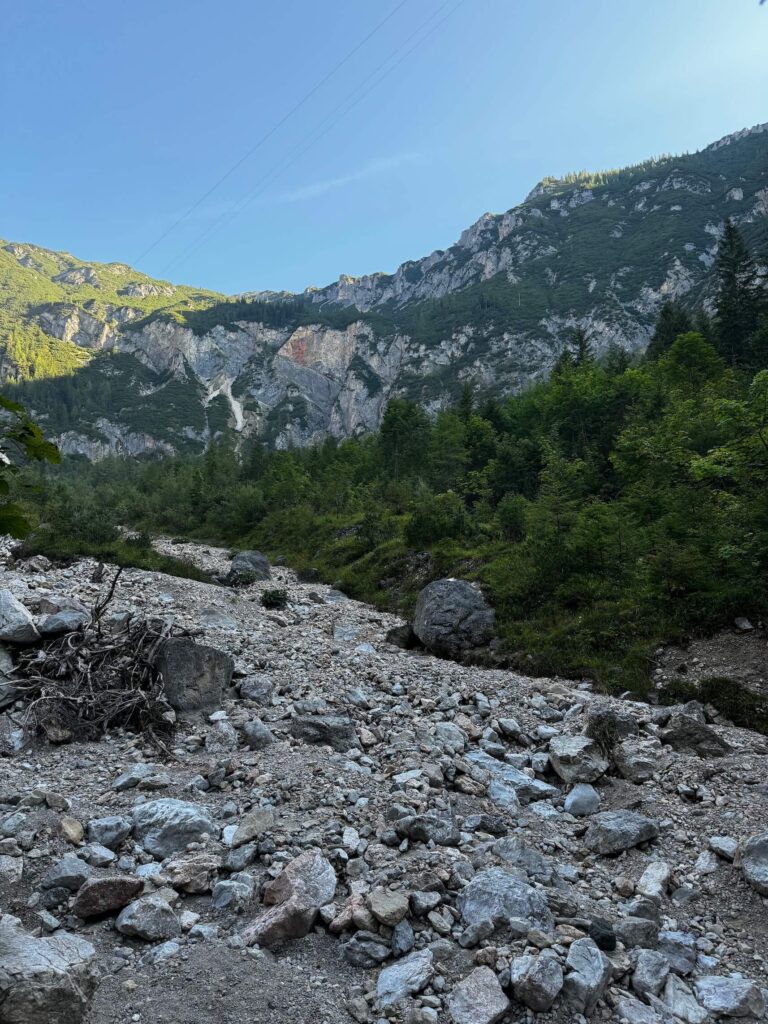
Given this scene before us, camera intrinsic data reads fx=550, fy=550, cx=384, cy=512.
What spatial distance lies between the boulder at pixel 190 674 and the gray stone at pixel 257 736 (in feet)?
5.20

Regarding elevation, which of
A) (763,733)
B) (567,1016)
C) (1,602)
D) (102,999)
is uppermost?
(1,602)

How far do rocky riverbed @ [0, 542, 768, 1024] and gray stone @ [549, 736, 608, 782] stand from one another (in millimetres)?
36

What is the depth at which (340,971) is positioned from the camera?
15.1ft

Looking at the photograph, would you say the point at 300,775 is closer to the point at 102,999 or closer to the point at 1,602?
the point at 102,999

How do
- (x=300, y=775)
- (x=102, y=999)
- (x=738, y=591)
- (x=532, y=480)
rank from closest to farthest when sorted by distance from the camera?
1. (x=102, y=999)
2. (x=300, y=775)
3. (x=738, y=591)
4. (x=532, y=480)

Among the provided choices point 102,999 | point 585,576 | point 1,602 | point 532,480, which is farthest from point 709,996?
point 532,480

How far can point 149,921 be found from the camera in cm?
486

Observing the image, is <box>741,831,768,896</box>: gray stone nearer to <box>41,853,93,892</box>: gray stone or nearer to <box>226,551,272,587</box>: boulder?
<box>41,853,93,892</box>: gray stone

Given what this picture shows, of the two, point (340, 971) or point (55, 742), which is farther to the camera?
point (55, 742)

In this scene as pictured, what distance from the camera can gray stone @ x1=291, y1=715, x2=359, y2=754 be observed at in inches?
365

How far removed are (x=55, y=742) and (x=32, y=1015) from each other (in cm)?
617

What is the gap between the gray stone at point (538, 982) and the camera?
4.23 m

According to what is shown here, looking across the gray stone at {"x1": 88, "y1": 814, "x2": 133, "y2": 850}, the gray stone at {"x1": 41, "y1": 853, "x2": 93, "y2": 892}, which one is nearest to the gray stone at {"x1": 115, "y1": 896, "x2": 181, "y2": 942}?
the gray stone at {"x1": 41, "y1": 853, "x2": 93, "y2": 892}

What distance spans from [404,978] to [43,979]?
8.64ft
